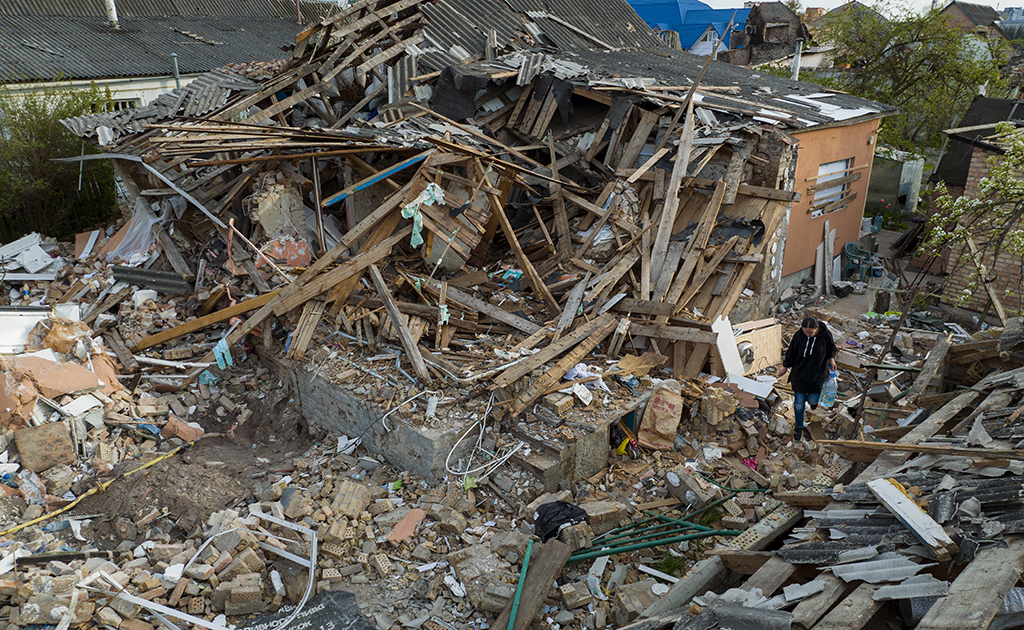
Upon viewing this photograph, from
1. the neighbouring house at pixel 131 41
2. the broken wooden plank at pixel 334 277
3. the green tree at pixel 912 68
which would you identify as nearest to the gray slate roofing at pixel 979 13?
the green tree at pixel 912 68

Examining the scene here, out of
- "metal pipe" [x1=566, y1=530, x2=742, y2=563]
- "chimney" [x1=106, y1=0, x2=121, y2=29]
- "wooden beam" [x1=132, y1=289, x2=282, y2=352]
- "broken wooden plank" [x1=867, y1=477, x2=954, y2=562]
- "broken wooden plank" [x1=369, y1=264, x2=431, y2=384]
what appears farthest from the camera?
"chimney" [x1=106, y1=0, x2=121, y2=29]

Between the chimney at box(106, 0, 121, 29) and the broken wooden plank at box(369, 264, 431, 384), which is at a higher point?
the chimney at box(106, 0, 121, 29)

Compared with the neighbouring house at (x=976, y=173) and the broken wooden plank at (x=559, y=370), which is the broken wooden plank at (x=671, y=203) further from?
the neighbouring house at (x=976, y=173)

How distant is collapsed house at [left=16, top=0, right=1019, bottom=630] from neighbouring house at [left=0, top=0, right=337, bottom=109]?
6263mm

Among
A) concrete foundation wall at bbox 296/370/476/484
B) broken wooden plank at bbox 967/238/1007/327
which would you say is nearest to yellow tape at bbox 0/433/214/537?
concrete foundation wall at bbox 296/370/476/484

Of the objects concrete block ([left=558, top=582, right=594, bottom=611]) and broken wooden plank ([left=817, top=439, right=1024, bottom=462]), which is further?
concrete block ([left=558, top=582, right=594, bottom=611])

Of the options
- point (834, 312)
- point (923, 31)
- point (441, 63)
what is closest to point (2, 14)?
point (441, 63)

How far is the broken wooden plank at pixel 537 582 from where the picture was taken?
213 inches

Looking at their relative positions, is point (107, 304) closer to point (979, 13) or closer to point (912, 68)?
point (912, 68)

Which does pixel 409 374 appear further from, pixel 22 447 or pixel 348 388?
pixel 22 447

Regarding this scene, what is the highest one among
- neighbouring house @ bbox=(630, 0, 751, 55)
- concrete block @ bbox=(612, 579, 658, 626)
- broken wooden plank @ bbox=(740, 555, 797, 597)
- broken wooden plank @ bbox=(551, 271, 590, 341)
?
neighbouring house @ bbox=(630, 0, 751, 55)

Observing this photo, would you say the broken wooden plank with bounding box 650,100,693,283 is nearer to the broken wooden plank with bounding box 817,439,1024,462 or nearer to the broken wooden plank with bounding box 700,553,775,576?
the broken wooden plank with bounding box 817,439,1024,462

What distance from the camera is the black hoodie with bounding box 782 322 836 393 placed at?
7730 mm

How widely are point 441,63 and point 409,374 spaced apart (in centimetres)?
683
